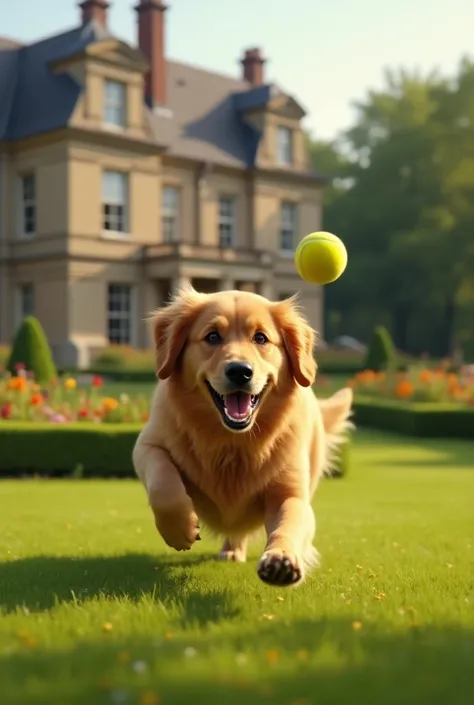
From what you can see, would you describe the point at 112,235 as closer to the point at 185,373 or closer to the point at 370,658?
the point at 185,373

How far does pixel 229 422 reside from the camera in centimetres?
466

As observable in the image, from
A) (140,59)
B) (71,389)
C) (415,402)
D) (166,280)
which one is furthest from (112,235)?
(71,389)

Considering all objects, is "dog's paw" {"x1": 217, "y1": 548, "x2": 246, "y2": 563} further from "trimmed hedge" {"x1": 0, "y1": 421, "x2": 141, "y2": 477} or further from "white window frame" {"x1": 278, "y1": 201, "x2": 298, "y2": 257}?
"white window frame" {"x1": 278, "y1": 201, "x2": 298, "y2": 257}

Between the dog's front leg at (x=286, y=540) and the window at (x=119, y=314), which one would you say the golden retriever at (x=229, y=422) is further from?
the window at (x=119, y=314)

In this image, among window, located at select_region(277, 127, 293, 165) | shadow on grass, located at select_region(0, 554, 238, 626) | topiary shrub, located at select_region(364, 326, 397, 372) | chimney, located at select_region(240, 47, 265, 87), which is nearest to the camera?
shadow on grass, located at select_region(0, 554, 238, 626)

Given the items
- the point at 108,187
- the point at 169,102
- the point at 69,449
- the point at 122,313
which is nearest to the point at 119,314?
the point at 122,313

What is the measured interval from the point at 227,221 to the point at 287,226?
10.8 feet

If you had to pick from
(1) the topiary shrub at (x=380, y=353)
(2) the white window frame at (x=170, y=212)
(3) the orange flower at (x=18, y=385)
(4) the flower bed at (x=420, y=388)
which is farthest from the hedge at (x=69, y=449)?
(2) the white window frame at (x=170, y=212)

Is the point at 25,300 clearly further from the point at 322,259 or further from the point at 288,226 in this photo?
the point at 322,259

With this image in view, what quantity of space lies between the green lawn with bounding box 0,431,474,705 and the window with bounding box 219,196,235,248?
32.0 m

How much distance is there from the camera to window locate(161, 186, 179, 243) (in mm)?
37250

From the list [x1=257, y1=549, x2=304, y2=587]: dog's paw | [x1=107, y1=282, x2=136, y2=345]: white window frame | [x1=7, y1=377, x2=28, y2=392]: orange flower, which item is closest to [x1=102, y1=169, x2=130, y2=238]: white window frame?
[x1=107, y1=282, x2=136, y2=345]: white window frame

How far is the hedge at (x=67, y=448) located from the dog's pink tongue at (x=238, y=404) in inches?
281

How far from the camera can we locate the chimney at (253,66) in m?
43.2
